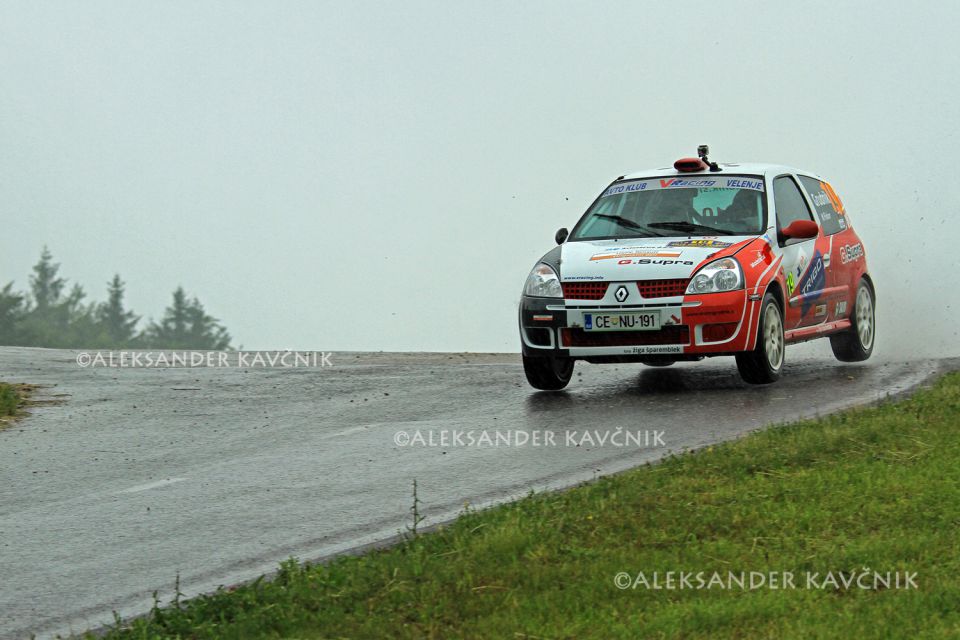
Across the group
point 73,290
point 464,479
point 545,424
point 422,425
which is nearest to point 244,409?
point 422,425

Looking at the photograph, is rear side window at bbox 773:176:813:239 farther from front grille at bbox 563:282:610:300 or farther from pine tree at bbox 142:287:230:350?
pine tree at bbox 142:287:230:350

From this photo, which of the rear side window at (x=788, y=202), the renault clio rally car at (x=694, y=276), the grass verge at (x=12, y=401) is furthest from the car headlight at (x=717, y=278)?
the grass verge at (x=12, y=401)

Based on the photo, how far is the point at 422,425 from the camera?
1027cm

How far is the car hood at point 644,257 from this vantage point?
11.2 meters

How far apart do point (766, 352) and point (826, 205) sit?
2847mm

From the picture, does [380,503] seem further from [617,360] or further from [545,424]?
[617,360]

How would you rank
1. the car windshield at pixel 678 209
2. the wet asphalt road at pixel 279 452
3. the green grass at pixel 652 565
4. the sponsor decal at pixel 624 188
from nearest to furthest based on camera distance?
the green grass at pixel 652 565 < the wet asphalt road at pixel 279 452 < the car windshield at pixel 678 209 < the sponsor decal at pixel 624 188

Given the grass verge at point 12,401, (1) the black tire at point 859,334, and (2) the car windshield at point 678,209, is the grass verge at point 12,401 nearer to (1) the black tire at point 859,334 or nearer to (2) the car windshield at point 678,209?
(2) the car windshield at point 678,209

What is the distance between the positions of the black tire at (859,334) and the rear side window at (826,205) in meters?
0.65

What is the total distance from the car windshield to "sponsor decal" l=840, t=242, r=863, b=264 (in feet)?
4.56

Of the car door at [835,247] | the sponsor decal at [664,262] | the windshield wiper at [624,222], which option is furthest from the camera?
the car door at [835,247]

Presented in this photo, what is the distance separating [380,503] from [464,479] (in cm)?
77

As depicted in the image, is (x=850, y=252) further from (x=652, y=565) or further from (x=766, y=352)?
(x=652, y=565)

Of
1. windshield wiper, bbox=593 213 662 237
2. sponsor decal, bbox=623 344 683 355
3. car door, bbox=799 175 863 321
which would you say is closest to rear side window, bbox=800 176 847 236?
car door, bbox=799 175 863 321
